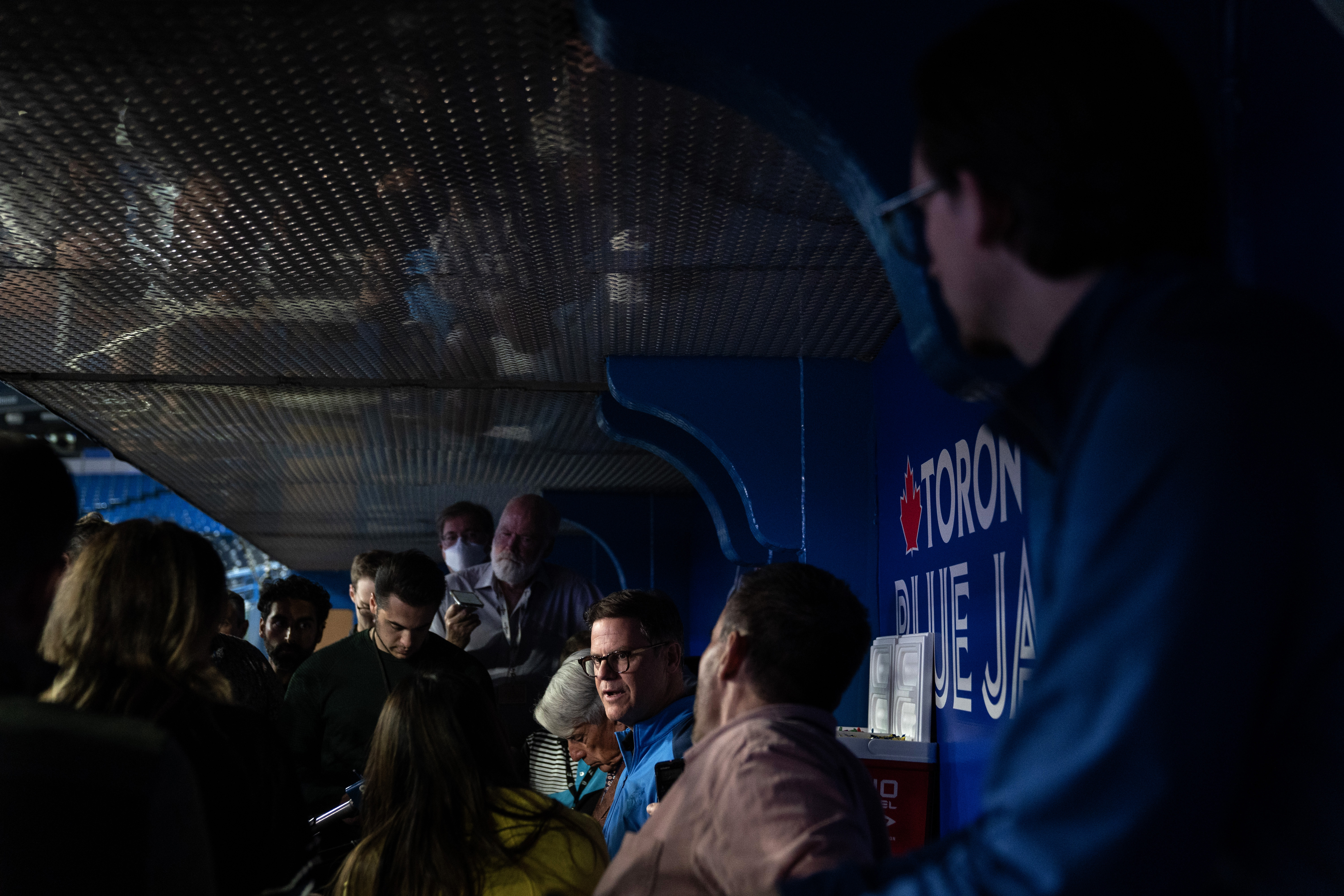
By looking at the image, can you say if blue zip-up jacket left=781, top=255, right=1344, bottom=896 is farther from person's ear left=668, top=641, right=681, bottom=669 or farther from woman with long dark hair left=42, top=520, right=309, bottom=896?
Result: person's ear left=668, top=641, right=681, bottom=669

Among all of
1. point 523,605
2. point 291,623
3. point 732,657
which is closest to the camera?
point 732,657

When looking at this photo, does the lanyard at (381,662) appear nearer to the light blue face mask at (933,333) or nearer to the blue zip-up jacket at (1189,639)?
the light blue face mask at (933,333)

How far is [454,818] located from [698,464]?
2707mm

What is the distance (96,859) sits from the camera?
117 cm

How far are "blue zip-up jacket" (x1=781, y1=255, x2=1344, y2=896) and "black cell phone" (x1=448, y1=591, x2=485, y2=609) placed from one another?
152 inches

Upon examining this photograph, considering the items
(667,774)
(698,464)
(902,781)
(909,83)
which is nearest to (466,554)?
(698,464)

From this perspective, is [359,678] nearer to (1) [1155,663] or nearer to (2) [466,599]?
(2) [466,599]

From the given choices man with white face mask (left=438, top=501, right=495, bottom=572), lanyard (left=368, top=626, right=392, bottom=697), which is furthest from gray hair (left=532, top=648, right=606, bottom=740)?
man with white face mask (left=438, top=501, right=495, bottom=572)

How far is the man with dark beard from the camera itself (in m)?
4.83

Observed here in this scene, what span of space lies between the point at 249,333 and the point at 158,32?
1928 millimetres

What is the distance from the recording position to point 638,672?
3.02 m

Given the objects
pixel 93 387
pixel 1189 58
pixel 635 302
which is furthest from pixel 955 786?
pixel 93 387

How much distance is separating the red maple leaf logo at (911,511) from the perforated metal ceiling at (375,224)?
0.48 m

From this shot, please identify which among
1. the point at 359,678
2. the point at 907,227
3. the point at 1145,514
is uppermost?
the point at 907,227
